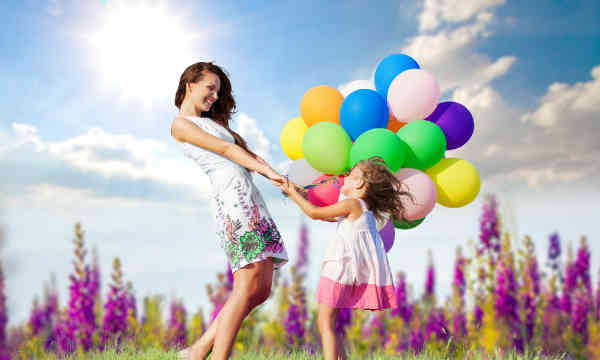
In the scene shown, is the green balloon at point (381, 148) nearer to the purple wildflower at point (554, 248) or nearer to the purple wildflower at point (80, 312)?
the purple wildflower at point (80, 312)

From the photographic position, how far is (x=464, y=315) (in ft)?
24.0

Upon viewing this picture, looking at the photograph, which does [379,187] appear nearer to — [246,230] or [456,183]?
[456,183]

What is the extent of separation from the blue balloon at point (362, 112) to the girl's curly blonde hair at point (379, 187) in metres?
0.53

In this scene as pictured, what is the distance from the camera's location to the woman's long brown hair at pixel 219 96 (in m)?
3.61

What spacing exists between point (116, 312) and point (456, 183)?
169 inches

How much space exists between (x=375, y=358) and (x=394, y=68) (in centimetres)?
288

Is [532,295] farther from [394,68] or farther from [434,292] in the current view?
[394,68]

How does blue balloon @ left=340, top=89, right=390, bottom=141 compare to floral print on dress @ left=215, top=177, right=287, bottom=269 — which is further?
blue balloon @ left=340, top=89, right=390, bottom=141

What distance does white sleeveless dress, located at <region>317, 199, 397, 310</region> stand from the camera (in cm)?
338

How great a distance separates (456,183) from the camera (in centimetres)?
419

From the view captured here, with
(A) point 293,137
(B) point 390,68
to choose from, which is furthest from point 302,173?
(B) point 390,68

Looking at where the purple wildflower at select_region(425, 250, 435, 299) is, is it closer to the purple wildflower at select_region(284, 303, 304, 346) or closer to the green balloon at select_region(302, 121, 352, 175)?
the purple wildflower at select_region(284, 303, 304, 346)

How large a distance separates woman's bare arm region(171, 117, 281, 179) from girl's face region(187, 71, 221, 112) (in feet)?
0.83

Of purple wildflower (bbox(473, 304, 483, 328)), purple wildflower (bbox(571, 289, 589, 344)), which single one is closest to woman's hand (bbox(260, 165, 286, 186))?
purple wildflower (bbox(473, 304, 483, 328))
